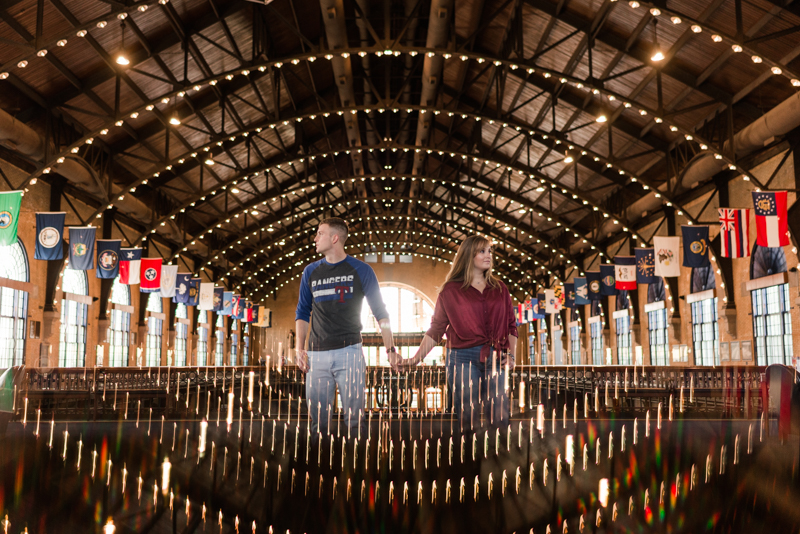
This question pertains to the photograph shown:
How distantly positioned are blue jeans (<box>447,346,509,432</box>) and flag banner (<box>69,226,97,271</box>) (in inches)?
704

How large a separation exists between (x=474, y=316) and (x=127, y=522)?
253 cm

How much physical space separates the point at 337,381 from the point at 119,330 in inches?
→ 1076

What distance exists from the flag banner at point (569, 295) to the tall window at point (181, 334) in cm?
2084

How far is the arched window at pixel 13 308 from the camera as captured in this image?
19.9 meters

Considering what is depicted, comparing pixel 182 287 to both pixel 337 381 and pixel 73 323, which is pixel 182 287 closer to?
pixel 73 323

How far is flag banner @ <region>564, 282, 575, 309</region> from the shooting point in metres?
33.7

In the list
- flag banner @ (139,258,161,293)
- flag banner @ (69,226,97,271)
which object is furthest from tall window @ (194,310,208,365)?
flag banner @ (69,226,97,271)

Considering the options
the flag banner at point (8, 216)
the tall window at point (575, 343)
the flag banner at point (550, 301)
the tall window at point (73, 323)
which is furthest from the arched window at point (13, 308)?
the tall window at point (575, 343)

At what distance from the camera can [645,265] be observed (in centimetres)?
2366

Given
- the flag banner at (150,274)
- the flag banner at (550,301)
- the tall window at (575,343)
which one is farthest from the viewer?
the tall window at (575,343)

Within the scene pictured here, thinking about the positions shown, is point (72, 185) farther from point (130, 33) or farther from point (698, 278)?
point (698, 278)

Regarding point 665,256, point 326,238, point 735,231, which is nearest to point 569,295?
point 665,256

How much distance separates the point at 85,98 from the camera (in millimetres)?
19375

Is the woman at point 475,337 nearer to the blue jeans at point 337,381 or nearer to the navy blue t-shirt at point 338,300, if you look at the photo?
the blue jeans at point 337,381
